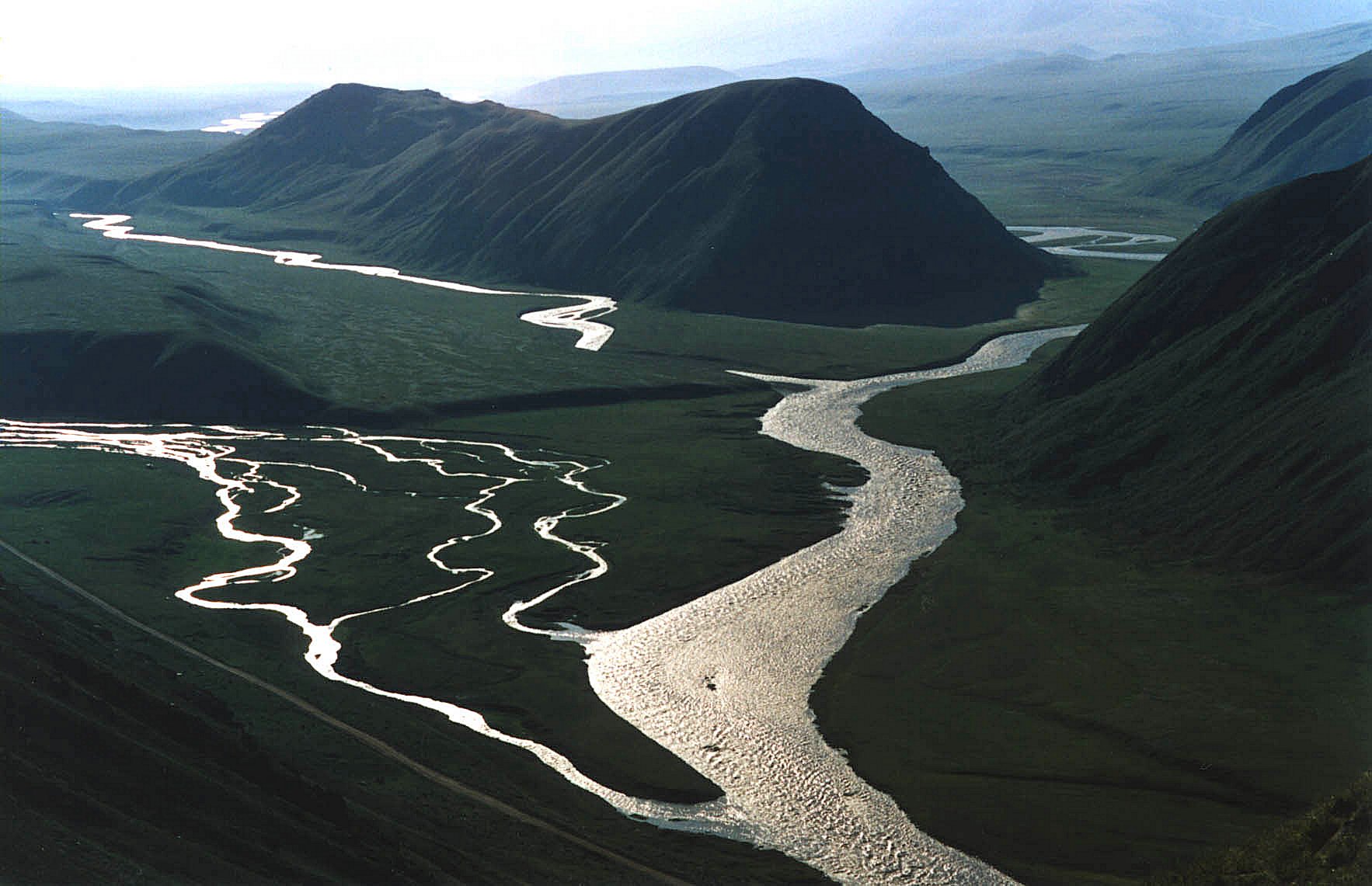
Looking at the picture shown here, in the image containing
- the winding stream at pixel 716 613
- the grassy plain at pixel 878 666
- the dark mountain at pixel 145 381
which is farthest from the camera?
the dark mountain at pixel 145 381

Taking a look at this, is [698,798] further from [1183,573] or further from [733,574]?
[1183,573]

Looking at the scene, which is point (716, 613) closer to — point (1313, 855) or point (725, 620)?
point (725, 620)

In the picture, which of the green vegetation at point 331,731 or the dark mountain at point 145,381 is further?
the dark mountain at point 145,381

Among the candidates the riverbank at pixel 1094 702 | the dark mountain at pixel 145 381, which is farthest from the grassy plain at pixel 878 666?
the dark mountain at pixel 145 381

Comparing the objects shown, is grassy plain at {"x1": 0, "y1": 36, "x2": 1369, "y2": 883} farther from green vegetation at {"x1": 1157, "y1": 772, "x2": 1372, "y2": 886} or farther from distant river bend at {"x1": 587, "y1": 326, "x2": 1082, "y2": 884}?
green vegetation at {"x1": 1157, "y1": 772, "x2": 1372, "y2": 886}

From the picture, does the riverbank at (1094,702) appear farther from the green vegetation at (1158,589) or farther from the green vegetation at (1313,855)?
the green vegetation at (1313,855)

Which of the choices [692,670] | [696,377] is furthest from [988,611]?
[696,377]

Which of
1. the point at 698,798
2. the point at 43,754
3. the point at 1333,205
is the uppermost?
the point at 1333,205

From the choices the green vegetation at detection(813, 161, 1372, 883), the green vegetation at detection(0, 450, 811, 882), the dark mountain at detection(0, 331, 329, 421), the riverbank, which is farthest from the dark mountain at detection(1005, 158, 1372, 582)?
the dark mountain at detection(0, 331, 329, 421)
